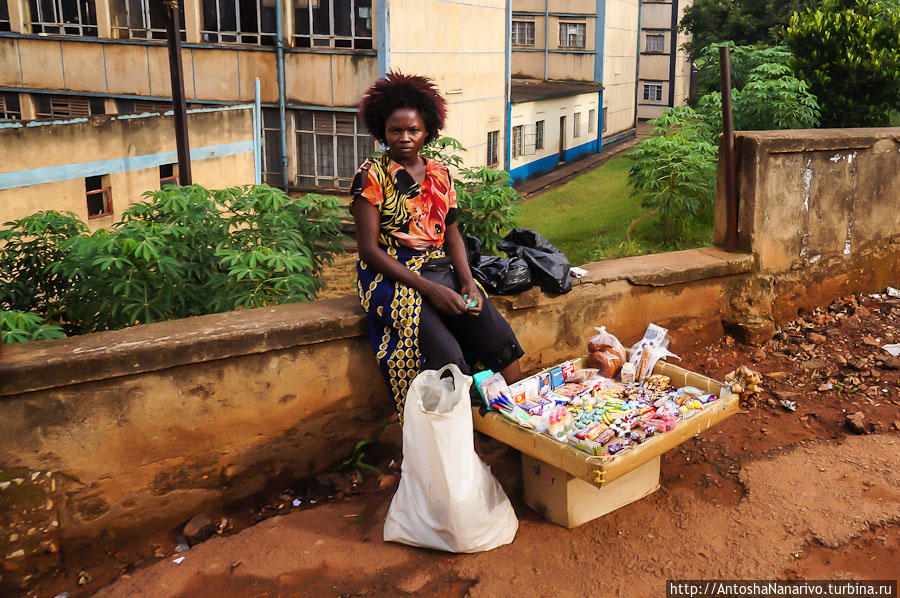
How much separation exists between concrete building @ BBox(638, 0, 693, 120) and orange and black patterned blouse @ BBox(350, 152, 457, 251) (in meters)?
32.8

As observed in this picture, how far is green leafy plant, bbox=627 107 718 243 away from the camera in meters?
8.62

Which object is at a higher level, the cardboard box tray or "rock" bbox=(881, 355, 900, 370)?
the cardboard box tray

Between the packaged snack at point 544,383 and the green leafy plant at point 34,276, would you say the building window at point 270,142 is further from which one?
the packaged snack at point 544,383

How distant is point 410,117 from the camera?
373 cm

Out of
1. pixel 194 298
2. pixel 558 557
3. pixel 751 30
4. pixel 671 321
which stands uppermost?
pixel 751 30

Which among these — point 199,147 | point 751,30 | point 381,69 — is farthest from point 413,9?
point 751,30

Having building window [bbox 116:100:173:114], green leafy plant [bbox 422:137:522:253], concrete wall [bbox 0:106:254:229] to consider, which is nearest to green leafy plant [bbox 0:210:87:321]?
green leafy plant [bbox 422:137:522:253]

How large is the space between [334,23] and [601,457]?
13.7 meters

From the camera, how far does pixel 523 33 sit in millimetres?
28781

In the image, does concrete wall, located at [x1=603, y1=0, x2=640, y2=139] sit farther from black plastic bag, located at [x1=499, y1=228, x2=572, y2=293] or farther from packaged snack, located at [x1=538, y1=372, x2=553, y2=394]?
packaged snack, located at [x1=538, y1=372, x2=553, y2=394]

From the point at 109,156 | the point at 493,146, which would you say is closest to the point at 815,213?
the point at 109,156

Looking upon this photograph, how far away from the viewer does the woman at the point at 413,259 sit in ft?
11.9

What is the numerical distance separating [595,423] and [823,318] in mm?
2901

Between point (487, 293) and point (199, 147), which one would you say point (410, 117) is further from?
point (199, 147)
